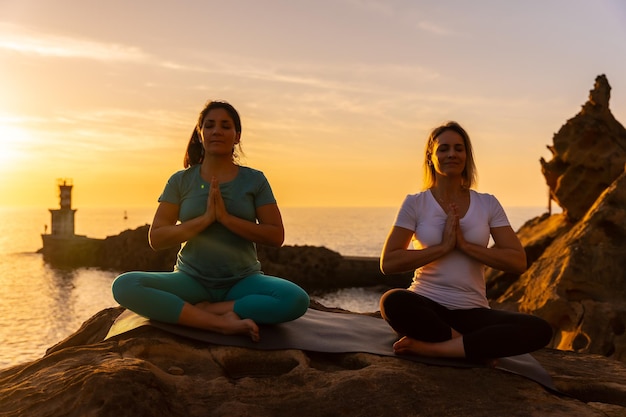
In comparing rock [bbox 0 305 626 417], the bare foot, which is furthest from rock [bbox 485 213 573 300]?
the bare foot

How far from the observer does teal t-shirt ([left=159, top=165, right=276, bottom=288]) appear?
4797mm

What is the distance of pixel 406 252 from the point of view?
446cm

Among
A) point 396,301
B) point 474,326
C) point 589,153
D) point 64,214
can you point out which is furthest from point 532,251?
point 64,214

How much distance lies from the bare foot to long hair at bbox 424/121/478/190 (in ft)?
5.93

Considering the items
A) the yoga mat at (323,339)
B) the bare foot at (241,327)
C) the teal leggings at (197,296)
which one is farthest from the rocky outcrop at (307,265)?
the bare foot at (241,327)

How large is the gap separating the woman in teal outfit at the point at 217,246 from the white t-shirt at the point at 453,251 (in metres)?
0.98

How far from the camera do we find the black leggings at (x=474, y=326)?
429 cm

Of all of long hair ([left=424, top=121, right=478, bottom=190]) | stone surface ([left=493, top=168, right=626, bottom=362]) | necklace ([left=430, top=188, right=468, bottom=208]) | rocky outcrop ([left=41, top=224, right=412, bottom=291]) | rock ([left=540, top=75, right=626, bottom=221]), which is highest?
rock ([left=540, top=75, right=626, bottom=221])

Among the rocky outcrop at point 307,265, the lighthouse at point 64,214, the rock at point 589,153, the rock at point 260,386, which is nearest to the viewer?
the rock at point 260,386

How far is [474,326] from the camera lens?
445 cm

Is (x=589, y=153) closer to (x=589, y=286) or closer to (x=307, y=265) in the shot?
(x=589, y=286)

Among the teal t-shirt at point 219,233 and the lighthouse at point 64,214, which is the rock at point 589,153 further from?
the lighthouse at point 64,214

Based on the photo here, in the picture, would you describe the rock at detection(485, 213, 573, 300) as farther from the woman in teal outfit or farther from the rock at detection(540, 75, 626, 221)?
the woman in teal outfit

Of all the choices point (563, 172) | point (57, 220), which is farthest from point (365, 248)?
point (563, 172)
